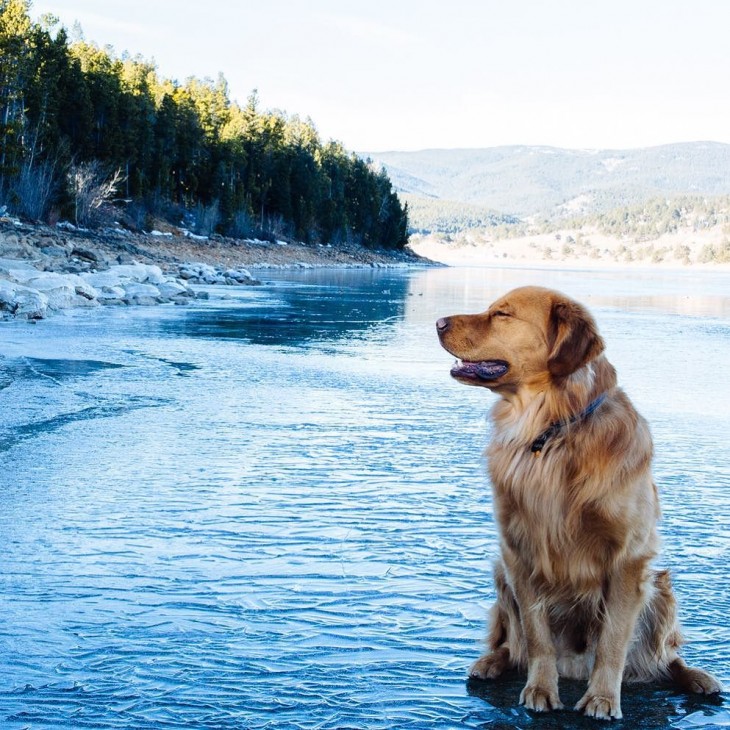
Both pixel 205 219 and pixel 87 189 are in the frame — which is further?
pixel 205 219

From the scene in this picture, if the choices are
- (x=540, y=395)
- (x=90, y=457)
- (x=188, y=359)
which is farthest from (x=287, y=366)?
(x=540, y=395)

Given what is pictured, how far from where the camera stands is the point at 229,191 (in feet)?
278

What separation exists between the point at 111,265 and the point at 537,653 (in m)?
37.6

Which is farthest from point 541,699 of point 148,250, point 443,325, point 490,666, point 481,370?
point 148,250

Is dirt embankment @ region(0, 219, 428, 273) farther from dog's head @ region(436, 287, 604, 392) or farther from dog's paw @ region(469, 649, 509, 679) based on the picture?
dog's paw @ region(469, 649, 509, 679)

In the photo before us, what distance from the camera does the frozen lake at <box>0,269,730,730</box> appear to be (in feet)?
11.8

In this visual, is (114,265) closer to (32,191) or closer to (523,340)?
(32,191)

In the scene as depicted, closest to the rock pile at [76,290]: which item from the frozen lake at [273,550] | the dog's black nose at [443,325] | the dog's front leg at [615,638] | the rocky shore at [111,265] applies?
the rocky shore at [111,265]

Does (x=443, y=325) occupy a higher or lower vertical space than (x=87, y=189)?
lower

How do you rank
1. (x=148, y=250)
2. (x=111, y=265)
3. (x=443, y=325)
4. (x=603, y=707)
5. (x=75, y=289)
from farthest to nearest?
(x=148, y=250) → (x=111, y=265) → (x=75, y=289) → (x=443, y=325) → (x=603, y=707)

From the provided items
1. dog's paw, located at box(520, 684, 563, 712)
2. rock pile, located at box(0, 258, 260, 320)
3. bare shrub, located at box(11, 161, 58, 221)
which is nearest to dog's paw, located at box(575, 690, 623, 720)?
dog's paw, located at box(520, 684, 563, 712)

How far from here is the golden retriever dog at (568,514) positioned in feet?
11.4

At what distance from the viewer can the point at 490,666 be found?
381 cm

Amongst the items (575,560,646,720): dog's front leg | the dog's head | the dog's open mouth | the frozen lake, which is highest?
the dog's head
